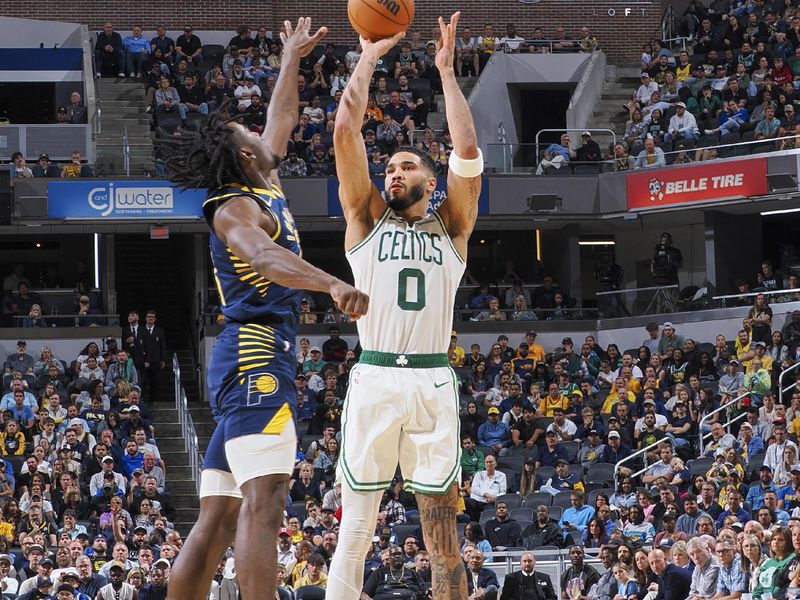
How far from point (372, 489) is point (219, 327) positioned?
19797 mm

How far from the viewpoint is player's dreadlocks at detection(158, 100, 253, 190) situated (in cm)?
651

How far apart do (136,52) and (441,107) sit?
6.61 metres

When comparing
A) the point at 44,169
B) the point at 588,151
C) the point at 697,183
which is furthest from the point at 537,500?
the point at 44,169

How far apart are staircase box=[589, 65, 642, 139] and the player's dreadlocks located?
2444 cm

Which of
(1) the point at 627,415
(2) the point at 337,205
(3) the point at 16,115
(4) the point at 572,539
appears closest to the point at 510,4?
(2) the point at 337,205

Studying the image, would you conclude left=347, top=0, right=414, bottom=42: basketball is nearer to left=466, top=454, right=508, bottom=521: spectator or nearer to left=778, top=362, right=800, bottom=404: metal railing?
left=466, top=454, right=508, bottom=521: spectator

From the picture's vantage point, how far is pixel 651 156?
27.2 metres

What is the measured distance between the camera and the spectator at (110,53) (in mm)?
30000

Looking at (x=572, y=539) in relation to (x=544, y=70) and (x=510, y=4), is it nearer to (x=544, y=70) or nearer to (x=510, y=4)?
(x=544, y=70)

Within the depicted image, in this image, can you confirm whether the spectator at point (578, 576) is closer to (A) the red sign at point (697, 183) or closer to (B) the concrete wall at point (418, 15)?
(A) the red sign at point (697, 183)

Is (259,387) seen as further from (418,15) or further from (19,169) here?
(418,15)

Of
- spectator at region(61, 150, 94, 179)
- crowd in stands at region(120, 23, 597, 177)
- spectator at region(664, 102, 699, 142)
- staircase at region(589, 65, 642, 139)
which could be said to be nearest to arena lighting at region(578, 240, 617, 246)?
staircase at region(589, 65, 642, 139)

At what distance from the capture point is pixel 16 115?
101 ft

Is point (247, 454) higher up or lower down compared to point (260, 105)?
lower down
